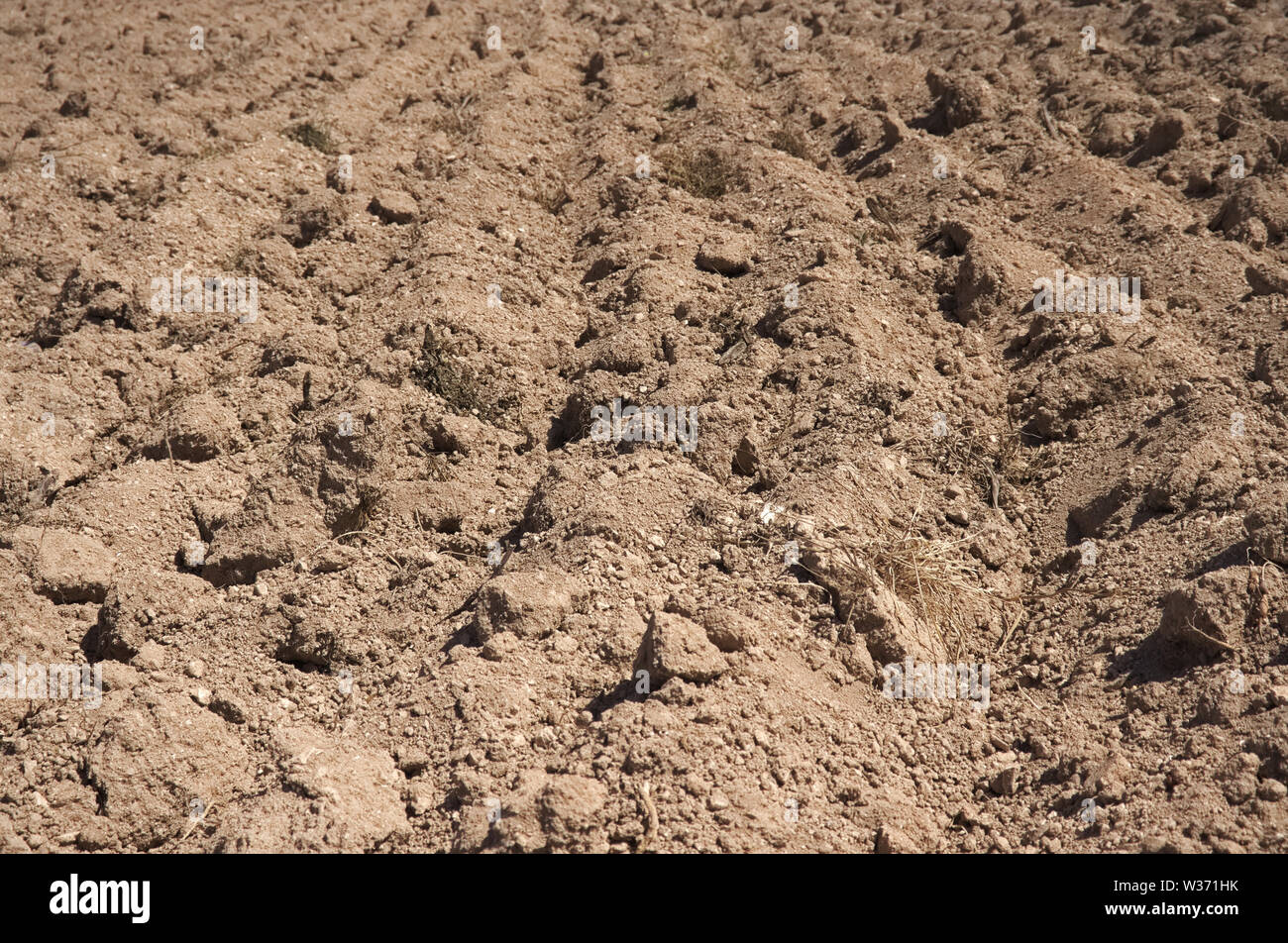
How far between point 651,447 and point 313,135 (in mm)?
3126

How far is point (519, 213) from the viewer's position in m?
5.06

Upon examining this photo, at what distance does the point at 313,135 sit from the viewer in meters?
5.48

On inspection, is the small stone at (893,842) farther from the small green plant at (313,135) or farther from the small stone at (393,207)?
the small green plant at (313,135)

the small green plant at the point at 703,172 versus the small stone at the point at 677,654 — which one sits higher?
the small green plant at the point at 703,172

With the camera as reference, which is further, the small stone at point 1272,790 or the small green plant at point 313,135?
the small green plant at point 313,135

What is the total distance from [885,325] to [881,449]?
762mm

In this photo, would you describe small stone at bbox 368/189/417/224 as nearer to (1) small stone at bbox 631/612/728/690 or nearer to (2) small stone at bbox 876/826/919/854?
(1) small stone at bbox 631/612/728/690

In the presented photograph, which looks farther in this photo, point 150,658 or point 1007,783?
point 150,658

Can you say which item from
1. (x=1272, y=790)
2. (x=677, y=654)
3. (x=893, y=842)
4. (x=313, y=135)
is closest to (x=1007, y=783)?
(x=893, y=842)

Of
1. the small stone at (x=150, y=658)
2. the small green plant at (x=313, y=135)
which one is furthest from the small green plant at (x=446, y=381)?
the small green plant at (x=313, y=135)

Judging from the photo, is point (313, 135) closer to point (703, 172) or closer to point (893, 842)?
point (703, 172)

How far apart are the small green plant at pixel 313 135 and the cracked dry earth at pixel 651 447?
2cm

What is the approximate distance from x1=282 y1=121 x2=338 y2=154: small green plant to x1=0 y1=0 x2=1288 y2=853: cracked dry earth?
20mm

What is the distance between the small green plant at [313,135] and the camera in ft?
17.9
